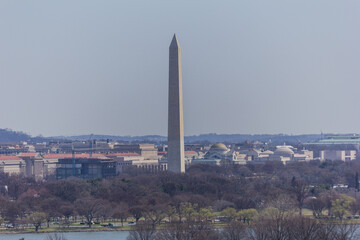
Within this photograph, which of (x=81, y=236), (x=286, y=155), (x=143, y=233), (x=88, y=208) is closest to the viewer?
(x=143, y=233)

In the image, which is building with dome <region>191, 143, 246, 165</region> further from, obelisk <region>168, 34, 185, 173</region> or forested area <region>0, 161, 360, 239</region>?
obelisk <region>168, 34, 185, 173</region>

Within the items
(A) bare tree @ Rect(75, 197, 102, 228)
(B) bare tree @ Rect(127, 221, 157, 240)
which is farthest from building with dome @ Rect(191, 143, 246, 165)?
(B) bare tree @ Rect(127, 221, 157, 240)

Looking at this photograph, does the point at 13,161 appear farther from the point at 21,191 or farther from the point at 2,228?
the point at 2,228

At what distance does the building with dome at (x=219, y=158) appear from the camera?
538ft

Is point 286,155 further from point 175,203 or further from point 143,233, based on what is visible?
point 143,233

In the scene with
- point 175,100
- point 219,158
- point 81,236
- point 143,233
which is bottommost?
point 81,236

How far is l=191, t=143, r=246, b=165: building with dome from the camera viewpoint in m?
164

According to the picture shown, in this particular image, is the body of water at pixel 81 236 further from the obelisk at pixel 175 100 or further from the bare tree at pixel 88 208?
the obelisk at pixel 175 100

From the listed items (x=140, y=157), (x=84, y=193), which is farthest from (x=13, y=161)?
(x=84, y=193)

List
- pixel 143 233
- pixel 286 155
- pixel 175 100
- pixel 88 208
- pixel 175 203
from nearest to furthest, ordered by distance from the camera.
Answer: pixel 143 233, pixel 88 208, pixel 175 203, pixel 175 100, pixel 286 155

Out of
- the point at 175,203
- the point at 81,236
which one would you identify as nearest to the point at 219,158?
the point at 175,203

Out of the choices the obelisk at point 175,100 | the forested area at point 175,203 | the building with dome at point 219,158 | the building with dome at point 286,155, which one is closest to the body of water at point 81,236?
the forested area at point 175,203

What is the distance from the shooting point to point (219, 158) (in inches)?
6742

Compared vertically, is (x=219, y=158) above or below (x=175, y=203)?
above
